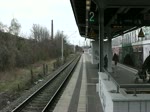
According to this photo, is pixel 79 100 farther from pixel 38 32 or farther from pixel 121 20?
pixel 38 32

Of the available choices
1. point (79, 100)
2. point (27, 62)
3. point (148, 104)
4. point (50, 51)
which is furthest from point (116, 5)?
point (50, 51)

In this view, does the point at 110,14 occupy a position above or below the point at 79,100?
above

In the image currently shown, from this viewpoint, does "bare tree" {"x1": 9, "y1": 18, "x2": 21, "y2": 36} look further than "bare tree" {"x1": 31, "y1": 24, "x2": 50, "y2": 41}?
No

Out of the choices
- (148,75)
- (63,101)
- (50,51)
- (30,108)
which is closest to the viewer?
(148,75)

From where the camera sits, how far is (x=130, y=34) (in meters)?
38.8

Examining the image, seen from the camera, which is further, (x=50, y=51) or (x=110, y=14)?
(x=50, y=51)

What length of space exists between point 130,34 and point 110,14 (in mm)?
17344

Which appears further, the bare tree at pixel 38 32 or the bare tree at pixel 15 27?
the bare tree at pixel 38 32

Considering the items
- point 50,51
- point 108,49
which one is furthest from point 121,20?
point 50,51

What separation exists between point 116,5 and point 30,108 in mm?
5822

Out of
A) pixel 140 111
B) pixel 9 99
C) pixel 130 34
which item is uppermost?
pixel 130 34

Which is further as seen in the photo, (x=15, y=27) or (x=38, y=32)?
(x=38, y=32)

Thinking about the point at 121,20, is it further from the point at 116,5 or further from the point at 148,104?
the point at 148,104

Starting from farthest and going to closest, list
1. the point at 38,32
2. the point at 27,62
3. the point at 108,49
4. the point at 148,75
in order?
the point at 38,32 → the point at 27,62 → the point at 108,49 → the point at 148,75
